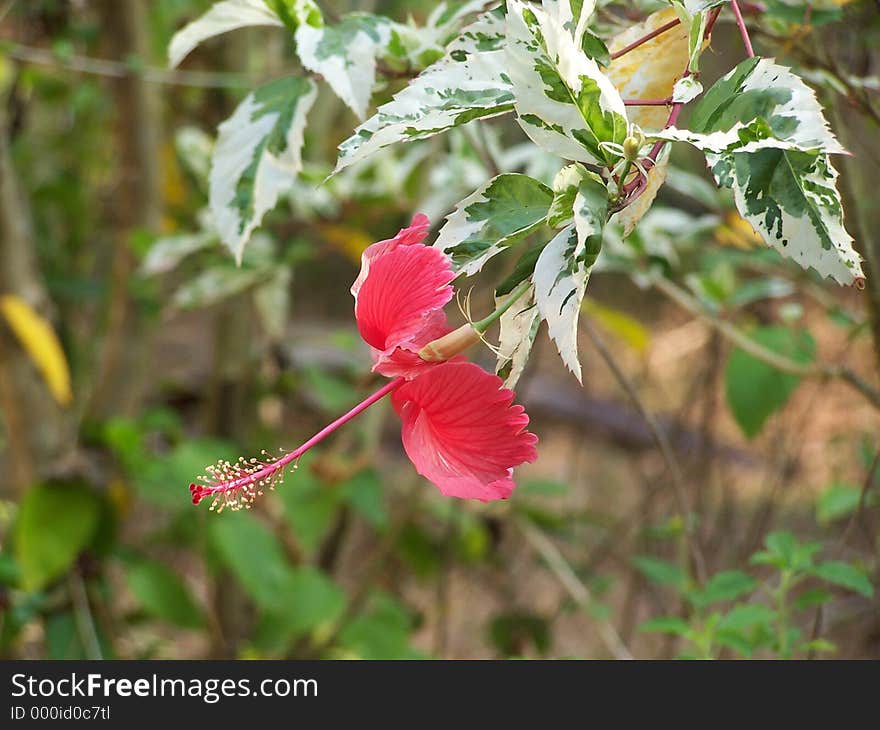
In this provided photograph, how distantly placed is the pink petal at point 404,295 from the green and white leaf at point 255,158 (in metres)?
0.17

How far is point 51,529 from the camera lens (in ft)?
3.55

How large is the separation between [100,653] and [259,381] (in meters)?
0.47

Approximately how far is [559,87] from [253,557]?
0.91 meters

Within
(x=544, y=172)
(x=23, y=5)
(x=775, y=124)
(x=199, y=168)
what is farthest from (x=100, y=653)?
(x=775, y=124)

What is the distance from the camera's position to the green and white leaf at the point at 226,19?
51cm

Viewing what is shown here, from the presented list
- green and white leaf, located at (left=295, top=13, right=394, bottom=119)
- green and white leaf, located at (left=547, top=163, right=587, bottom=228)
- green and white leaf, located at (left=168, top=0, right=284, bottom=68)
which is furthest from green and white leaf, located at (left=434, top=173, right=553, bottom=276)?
green and white leaf, located at (left=168, top=0, right=284, bottom=68)

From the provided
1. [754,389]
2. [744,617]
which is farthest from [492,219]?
[754,389]

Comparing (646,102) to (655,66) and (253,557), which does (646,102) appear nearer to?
(655,66)

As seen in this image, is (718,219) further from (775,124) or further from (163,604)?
(163,604)

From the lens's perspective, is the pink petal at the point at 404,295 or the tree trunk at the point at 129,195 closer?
the pink petal at the point at 404,295

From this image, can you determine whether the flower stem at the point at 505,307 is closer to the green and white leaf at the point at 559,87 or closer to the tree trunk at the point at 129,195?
the green and white leaf at the point at 559,87

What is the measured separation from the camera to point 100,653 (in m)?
1.06

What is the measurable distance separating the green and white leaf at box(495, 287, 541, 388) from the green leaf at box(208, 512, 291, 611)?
32.9 inches

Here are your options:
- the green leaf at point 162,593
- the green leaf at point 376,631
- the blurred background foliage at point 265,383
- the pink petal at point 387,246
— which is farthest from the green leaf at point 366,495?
the pink petal at point 387,246
